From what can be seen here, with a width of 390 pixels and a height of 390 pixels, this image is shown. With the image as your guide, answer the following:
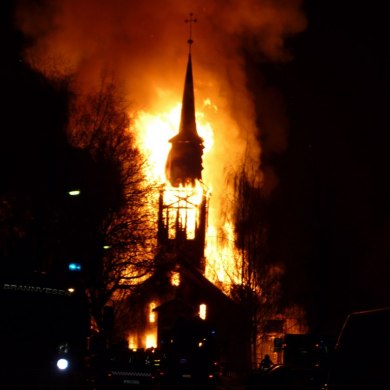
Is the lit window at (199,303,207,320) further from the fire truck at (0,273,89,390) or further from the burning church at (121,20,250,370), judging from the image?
the fire truck at (0,273,89,390)

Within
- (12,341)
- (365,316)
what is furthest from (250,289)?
(365,316)

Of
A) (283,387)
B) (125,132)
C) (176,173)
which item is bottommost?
(283,387)

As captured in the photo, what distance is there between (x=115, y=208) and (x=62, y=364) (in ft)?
78.6

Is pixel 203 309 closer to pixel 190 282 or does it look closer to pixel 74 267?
pixel 190 282

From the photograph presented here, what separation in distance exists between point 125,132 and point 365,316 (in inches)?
1384

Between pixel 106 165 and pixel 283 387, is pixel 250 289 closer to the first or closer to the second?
pixel 106 165

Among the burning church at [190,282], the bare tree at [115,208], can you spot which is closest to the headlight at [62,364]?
the bare tree at [115,208]

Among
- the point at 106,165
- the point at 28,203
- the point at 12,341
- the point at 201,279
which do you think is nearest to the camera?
the point at 12,341

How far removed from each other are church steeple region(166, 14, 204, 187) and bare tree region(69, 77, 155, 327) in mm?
45453

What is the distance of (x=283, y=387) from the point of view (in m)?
38.6

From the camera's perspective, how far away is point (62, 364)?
21.7 m

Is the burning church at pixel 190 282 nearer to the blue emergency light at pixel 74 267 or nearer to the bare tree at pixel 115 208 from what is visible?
the bare tree at pixel 115 208

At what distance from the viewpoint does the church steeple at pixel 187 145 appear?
9394 centimetres

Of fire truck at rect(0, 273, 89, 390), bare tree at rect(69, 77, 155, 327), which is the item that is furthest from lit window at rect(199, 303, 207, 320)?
fire truck at rect(0, 273, 89, 390)
